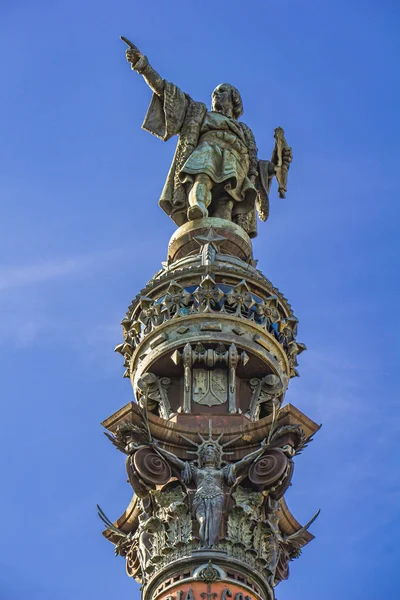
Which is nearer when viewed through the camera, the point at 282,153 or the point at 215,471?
the point at 215,471

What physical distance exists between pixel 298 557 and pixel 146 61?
46.9ft

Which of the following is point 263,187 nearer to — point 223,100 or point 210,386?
point 223,100

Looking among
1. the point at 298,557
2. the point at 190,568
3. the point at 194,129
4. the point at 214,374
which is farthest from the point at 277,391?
the point at 194,129

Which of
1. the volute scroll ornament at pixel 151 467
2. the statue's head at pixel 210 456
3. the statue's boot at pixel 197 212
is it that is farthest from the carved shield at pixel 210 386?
the statue's boot at pixel 197 212

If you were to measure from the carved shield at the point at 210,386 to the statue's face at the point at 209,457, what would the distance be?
2.29 metres

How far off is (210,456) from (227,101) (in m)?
14.3

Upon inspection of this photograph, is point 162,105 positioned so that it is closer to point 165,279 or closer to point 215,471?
point 165,279

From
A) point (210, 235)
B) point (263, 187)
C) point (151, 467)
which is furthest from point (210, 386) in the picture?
point (263, 187)

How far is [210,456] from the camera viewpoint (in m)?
26.6

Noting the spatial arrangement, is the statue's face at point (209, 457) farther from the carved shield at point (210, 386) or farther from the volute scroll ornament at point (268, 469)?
the carved shield at point (210, 386)

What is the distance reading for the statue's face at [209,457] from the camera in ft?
86.9

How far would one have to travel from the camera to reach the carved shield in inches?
1141

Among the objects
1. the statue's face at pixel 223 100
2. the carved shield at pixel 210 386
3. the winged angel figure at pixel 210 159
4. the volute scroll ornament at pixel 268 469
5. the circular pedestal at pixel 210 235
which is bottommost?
the volute scroll ornament at pixel 268 469

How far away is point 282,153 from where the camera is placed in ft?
126
